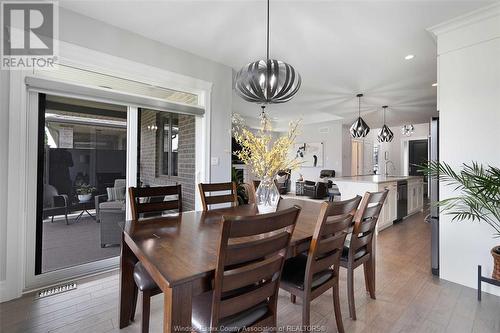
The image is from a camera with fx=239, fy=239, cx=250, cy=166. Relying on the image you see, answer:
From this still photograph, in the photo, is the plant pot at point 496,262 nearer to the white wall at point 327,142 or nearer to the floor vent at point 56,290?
the floor vent at point 56,290

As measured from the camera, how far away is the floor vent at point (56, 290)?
7.08 ft

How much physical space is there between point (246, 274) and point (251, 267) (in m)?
0.04

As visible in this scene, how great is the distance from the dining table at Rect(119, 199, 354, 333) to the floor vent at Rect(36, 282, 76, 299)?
0.96 m

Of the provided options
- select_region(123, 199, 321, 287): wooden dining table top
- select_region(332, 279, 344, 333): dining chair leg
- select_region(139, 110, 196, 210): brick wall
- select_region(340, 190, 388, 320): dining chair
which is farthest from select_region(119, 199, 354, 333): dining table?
select_region(139, 110, 196, 210): brick wall

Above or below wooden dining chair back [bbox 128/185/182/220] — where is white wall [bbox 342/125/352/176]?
above

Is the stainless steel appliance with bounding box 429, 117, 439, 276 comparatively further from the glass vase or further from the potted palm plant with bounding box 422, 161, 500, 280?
the glass vase

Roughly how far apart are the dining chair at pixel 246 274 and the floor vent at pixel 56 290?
1815mm

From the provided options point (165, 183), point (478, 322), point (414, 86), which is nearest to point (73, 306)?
point (165, 183)

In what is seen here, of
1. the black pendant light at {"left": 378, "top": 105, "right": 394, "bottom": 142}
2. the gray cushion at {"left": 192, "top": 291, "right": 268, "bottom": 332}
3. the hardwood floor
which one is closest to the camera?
the gray cushion at {"left": 192, "top": 291, "right": 268, "bottom": 332}

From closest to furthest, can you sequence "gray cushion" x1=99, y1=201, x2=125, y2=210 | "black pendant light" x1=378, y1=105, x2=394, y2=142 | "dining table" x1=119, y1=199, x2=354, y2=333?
"dining table" x1=119, y1=199, x2=354, y2=333 < "gray cushion" x1=99, y1=201, x2=125, y2=210 < "black pendant light" x1=378, y1=105, x2=394, y2=142

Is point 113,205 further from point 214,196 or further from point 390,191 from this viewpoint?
point 390,191

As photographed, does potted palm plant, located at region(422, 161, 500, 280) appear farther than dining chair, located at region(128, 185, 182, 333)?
Yes

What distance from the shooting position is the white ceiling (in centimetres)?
227

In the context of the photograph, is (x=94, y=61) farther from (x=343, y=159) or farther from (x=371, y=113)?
(x=343, y=159)
